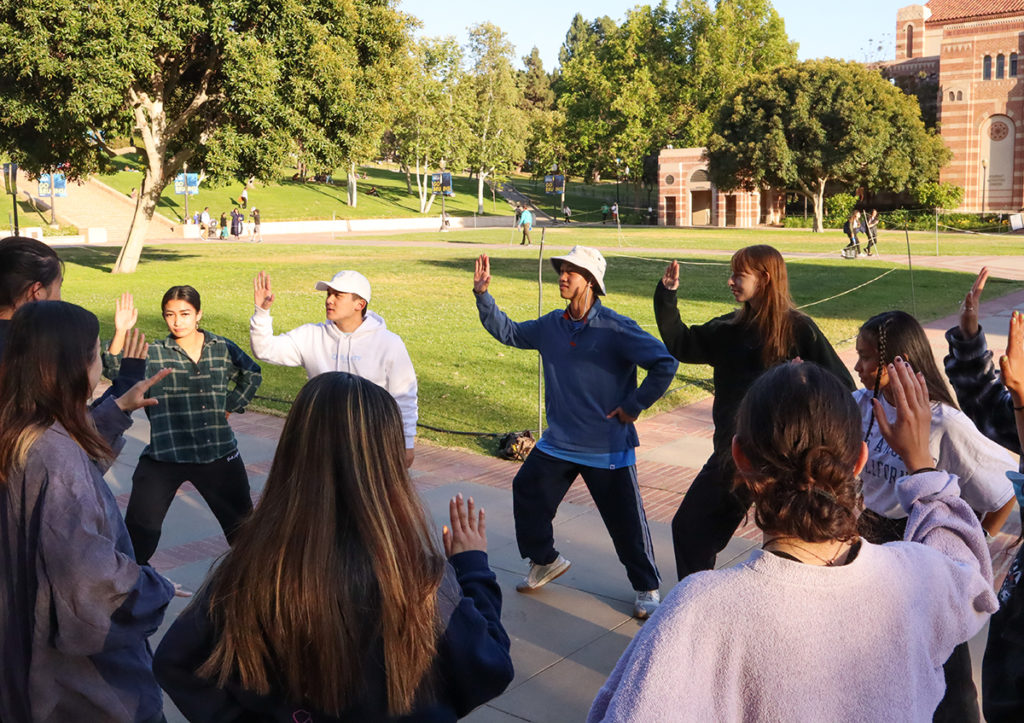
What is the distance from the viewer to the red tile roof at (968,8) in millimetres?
57344

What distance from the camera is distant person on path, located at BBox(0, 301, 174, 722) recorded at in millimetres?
2551

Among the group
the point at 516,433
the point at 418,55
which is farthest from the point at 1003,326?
the point at 418,55

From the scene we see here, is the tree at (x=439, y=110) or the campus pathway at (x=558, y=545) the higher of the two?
the tree at (x=439, y=110)

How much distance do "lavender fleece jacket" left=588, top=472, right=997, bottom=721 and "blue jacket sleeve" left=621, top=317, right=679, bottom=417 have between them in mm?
3165

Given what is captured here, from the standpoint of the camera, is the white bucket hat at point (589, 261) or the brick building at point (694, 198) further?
the brick building at point (694, 198)

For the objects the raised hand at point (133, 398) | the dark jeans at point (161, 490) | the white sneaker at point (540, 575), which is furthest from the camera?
the white sneaker at point (540, 575)

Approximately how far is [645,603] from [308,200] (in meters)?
65.1

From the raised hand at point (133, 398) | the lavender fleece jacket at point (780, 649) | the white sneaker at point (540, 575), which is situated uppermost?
the raised hand at point (133, 398)

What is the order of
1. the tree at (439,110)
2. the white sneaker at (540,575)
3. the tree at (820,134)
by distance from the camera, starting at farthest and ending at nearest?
1. the tree at (439,110)
2. the tree at (820,134)
3. the white sneaker at (540,575)

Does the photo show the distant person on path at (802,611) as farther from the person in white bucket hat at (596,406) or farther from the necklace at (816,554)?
the person in white bucket hat at (596,406)

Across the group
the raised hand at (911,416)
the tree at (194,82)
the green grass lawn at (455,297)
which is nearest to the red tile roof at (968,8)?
the green grass lawn at (455,297)

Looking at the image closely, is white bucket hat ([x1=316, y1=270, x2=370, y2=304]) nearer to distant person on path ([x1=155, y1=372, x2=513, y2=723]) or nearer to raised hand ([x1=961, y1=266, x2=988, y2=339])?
raised hand ([x1=961, y1=266, x2=988, y2=339])

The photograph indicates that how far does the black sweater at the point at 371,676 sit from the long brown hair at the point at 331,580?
0.10ft

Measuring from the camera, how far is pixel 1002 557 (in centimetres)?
593
